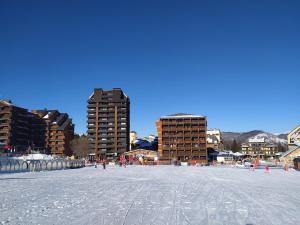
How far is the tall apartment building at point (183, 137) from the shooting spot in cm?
11206

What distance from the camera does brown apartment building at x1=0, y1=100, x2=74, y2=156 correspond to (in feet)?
367

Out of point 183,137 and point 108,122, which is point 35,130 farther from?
point 183,137

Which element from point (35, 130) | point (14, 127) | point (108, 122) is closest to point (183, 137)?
point (108, 122)

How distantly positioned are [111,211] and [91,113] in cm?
11979

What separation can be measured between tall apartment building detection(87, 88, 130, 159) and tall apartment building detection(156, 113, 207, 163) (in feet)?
54.7

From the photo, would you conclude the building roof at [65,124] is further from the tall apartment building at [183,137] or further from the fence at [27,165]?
the fence at [27,165]

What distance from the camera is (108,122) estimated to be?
422ft

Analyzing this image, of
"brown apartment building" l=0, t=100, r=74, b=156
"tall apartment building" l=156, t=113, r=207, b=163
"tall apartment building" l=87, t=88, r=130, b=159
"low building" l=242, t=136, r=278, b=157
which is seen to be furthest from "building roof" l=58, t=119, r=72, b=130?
"low building" l=242, t=136, r=278, b=157

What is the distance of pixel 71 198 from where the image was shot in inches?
609

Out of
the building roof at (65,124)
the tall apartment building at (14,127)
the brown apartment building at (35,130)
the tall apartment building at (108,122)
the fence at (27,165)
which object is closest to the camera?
the fence at (27,165)

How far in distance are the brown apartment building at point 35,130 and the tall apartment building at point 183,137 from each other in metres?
39.7

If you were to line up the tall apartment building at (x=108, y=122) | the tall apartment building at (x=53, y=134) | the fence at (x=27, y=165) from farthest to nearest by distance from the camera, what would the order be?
1. the tall apartment building at (x=53, y=134)
2. the tall apartment building at (x=108, y=122)
3. the fence at (x=27, y=165)

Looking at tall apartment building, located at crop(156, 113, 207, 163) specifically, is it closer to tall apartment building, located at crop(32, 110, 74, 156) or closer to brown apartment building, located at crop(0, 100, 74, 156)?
tall apartment building, located at crop(32, 110, 74, 156)

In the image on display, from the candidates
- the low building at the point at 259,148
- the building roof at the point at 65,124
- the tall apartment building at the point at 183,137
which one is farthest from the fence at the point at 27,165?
the low building at the point at 259,148
